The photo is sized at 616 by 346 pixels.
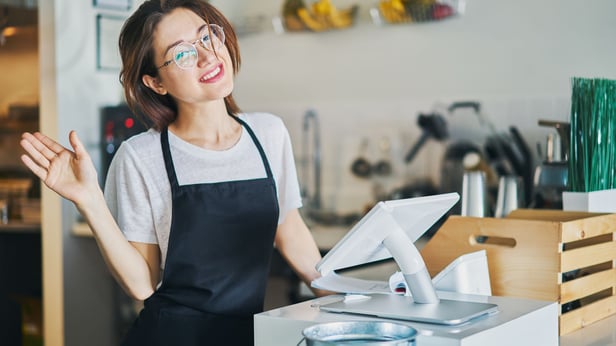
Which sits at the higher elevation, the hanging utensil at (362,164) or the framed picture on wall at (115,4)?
the framed picture on wall at (115,4)

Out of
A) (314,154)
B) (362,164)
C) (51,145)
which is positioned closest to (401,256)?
(51,145)

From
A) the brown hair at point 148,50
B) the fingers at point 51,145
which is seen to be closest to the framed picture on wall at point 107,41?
the brown hair at point 148,50

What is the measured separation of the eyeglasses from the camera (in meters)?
1.87

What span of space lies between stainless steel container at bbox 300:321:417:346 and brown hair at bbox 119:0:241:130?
2.90 ft

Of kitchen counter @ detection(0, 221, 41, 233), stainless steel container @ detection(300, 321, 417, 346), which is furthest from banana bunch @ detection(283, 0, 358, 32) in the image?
stainless steel container @ detection(300, 321, 417, 346)

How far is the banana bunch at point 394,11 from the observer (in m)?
4.35

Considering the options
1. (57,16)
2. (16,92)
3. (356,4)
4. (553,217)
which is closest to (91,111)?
(57,16)

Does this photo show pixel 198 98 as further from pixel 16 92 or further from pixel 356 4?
pixel 16 92

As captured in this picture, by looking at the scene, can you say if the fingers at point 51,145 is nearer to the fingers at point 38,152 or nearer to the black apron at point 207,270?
the fingers at point 38,152

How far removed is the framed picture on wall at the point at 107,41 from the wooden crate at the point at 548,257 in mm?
2852

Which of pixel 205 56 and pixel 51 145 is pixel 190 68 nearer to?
pixel 205 56

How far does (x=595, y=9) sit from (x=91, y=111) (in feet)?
8.51

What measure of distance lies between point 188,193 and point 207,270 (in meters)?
0.18

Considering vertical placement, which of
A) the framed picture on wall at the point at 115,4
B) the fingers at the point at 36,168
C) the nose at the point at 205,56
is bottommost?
the fingers at the point at 36,168
